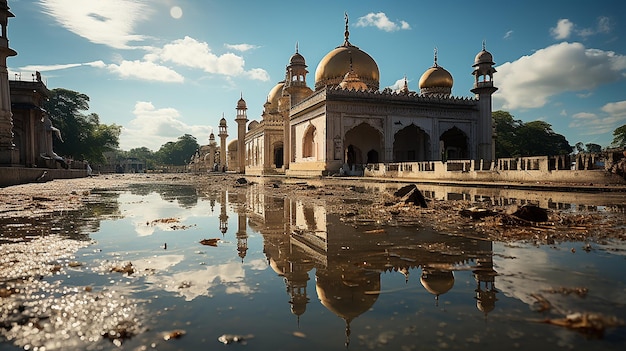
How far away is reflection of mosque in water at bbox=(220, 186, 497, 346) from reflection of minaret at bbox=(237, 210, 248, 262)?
0.02 m

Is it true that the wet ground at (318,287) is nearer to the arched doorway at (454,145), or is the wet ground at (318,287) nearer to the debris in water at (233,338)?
the debris in water at (233,338)

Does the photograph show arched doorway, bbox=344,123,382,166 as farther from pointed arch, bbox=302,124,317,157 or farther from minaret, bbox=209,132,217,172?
→ minaret, bbox=209,132,217,172

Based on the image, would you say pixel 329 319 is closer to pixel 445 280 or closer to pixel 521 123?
pixel 445 280

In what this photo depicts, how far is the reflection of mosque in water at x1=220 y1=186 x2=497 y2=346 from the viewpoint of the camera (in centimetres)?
198

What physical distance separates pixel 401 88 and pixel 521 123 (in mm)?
29354

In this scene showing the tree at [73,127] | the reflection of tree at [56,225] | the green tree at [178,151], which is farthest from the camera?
the green tree at [178,151]

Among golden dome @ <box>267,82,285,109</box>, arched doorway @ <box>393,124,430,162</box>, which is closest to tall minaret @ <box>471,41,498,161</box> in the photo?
arched doorway @ <box>393,124,430,162</box>

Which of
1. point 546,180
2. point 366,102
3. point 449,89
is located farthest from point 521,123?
point 546,180

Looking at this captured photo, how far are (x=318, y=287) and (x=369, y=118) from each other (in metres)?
23.4

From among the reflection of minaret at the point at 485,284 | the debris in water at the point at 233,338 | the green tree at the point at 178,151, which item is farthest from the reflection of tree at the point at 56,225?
the green tree at the point at 178,151

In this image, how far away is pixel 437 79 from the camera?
3306 cm

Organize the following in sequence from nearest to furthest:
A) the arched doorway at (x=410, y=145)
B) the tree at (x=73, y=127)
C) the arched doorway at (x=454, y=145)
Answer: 1. the arched doorway at (x=410, y=145)
2. the arched doorway at (x=454, y=145)
3. the tree at (x=73, y=127)

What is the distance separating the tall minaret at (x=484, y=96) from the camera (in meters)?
26.3

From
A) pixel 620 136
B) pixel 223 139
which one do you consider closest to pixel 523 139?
pixel 620 136
